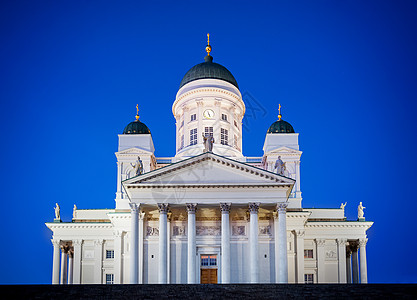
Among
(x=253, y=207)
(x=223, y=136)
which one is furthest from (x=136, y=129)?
(x=253, y=207)

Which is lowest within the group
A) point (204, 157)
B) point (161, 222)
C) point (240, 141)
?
point (161, 222)

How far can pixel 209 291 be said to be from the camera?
101ft

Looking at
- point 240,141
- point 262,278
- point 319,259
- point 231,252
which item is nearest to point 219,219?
point 231,252

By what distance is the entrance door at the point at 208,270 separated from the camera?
45312 mm

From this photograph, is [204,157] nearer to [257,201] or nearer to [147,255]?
[257,201]

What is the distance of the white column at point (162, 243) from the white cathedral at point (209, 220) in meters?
0.07

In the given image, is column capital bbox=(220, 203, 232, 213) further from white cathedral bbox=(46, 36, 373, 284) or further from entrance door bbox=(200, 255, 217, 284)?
entrance door bbox=(200, 255, 217, 284)

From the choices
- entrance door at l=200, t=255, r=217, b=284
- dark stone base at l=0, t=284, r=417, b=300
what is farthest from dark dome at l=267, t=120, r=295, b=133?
dark stone base at l=0, t=284, r=417, b=300

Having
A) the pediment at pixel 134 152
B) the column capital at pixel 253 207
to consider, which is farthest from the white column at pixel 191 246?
the pediment at pixel 134 152

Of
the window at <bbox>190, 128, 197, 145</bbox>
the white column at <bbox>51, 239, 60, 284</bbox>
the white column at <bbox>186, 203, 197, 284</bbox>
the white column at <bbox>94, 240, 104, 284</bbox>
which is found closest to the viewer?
the white column at <bbox>186, 203, 197, 284</bbox>

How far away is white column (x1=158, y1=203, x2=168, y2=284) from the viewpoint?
4170cm

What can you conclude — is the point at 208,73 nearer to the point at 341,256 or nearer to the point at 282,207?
the point at 282,207

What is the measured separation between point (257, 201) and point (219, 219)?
430 centimetres

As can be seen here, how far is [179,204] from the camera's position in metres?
43.2
